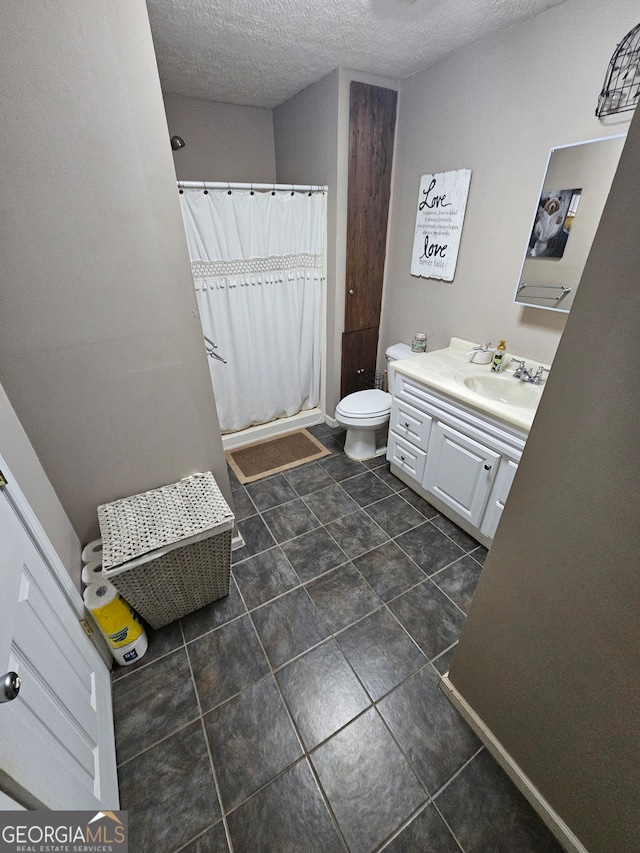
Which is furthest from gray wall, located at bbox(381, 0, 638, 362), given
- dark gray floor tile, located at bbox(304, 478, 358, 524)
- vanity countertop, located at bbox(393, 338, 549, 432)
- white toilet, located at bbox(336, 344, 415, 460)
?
dark gray floor tile, located at bbox(304, 478, 358, 524)

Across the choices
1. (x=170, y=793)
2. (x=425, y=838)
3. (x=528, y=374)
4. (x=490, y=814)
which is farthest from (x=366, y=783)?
(x=528, y=374)

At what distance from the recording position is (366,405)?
2451 millimetres

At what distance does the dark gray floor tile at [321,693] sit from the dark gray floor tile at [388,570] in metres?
0.37

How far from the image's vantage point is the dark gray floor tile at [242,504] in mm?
2111

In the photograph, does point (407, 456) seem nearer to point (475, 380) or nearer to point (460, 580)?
point (475, 380)

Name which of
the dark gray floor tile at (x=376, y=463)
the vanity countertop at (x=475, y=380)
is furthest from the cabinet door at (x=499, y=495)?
the dark gray floor tile at (x=376, y=463)

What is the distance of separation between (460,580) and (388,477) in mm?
831

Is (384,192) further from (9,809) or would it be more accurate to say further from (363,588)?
(9,809)

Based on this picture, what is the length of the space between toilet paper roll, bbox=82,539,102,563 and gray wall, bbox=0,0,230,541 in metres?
0.04

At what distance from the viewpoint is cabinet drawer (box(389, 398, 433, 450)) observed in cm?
196

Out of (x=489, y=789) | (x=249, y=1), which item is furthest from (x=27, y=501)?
(x=249, y=1)

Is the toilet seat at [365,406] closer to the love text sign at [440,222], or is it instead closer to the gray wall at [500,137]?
the gray wall at [500,137]

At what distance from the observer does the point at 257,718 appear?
123 centimetres

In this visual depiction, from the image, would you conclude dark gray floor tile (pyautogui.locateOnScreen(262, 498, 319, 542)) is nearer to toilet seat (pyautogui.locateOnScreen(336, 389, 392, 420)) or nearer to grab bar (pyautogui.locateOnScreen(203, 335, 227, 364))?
toilet seat (pyautogui.locateOnScreen(336, 389, 392, 420))
